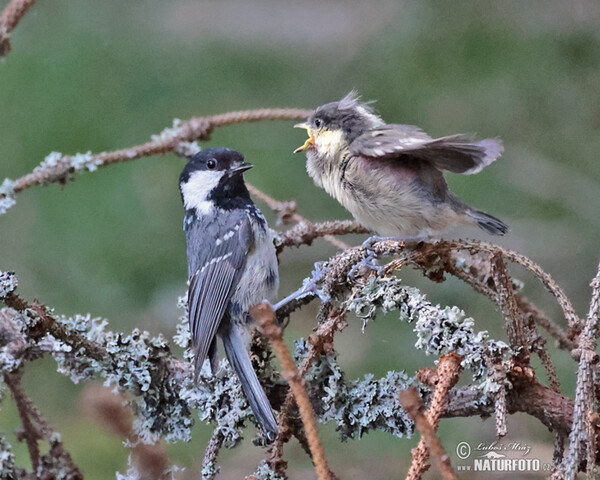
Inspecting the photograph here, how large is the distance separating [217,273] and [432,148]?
77cm

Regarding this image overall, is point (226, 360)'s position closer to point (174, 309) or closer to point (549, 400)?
→ point (549, 400)

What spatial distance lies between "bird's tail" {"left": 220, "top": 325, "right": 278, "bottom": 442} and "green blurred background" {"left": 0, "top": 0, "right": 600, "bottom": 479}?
44 centimetres

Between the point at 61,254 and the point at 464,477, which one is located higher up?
the point at 61,254

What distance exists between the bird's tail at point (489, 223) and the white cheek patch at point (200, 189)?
720 millimetres

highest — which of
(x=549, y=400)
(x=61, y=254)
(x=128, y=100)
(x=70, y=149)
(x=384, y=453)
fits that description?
(x=128, y=100)

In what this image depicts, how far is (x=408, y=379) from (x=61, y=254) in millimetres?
1379

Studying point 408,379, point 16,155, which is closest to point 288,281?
point 16,155

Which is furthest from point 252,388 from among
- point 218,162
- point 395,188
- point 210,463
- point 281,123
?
point 281,123

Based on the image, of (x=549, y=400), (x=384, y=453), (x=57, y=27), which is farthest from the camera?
(x=57, y=27)

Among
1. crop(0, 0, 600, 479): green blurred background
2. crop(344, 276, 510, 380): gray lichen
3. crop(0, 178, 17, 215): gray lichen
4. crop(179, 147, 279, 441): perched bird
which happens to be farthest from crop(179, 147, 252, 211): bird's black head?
crop(344, 276, 510, 380): gray lichen

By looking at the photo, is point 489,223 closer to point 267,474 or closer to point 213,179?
point 267,474

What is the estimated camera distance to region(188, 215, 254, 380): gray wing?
155 cm

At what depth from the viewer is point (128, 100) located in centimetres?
247

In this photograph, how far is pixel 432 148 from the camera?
3.79ft
